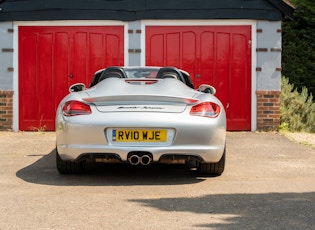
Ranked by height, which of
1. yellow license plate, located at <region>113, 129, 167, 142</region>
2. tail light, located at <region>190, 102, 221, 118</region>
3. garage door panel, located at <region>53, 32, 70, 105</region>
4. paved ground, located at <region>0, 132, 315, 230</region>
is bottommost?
paved ground, located at <region>0, 132, 315, 230</region>

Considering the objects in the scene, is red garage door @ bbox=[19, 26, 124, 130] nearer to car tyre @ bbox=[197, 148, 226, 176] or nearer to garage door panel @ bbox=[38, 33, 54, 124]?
garage door panel @ bbox=[38, 33, 54, 124]

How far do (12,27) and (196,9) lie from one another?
12.6ft

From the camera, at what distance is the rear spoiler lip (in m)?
6.44

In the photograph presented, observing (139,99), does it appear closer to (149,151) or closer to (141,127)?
(141,127)

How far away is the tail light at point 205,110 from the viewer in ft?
21.1

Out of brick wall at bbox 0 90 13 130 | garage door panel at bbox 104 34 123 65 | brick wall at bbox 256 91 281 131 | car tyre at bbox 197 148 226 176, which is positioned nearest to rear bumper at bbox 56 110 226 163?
car tyre at bbox 197 148 226 176

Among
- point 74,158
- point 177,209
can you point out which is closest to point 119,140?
point 74,158

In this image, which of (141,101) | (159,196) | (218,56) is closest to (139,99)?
(141,101)

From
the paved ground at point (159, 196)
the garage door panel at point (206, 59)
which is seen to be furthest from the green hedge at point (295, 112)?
the paved ground at point (159, 196)

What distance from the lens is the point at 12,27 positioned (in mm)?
13000

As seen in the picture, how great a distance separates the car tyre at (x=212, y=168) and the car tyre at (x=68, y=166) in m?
1.34

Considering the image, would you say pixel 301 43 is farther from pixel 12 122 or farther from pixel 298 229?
pixel 298 229

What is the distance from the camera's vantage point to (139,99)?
21.2ft

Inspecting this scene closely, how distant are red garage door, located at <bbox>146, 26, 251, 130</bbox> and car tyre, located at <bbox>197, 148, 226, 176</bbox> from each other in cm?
598
